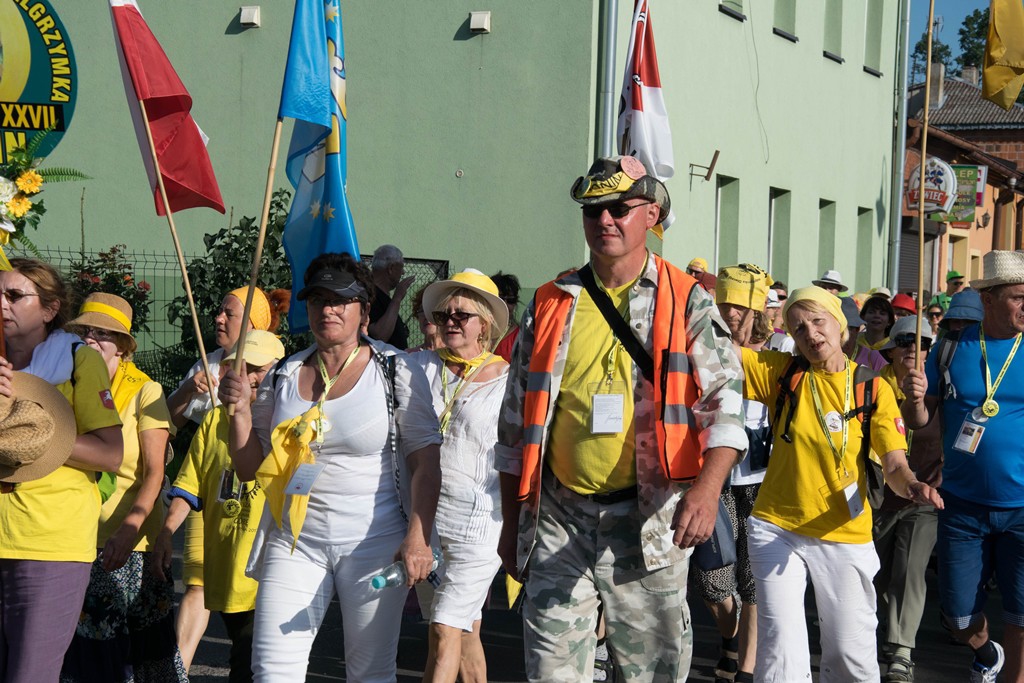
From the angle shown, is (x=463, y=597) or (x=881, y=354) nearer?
(x=463, y=597)

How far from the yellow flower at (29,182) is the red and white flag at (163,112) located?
50 centimetres

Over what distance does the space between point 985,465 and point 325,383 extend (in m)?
3.44

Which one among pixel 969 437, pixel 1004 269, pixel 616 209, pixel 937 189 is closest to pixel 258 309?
pixel 616 209

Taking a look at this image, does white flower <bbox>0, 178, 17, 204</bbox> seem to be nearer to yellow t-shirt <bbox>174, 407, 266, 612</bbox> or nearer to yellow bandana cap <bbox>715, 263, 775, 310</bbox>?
yellow t-shirt <bbox>174, 407, 266, 612</bbox>

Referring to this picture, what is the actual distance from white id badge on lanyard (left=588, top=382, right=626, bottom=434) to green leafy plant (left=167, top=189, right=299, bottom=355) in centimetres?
952

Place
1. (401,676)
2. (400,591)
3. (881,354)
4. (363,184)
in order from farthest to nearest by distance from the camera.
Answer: (363,184) < (881,354) < (401,676) < (400,591)

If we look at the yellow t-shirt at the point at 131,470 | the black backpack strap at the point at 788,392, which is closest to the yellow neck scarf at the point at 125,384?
the yellow t-shirt at the point at 131,470

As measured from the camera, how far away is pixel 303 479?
5.18 meters

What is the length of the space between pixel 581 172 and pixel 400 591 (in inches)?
450

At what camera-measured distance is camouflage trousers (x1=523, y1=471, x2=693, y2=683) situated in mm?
4793

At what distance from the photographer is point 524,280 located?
1648cm

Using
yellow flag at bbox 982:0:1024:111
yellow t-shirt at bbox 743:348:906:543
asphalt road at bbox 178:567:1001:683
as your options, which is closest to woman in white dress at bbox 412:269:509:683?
asphalt road at bbox 178:567:1001:683

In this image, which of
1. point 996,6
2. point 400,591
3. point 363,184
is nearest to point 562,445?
point 400,591

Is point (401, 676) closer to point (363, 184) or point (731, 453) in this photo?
point (731, 453)
